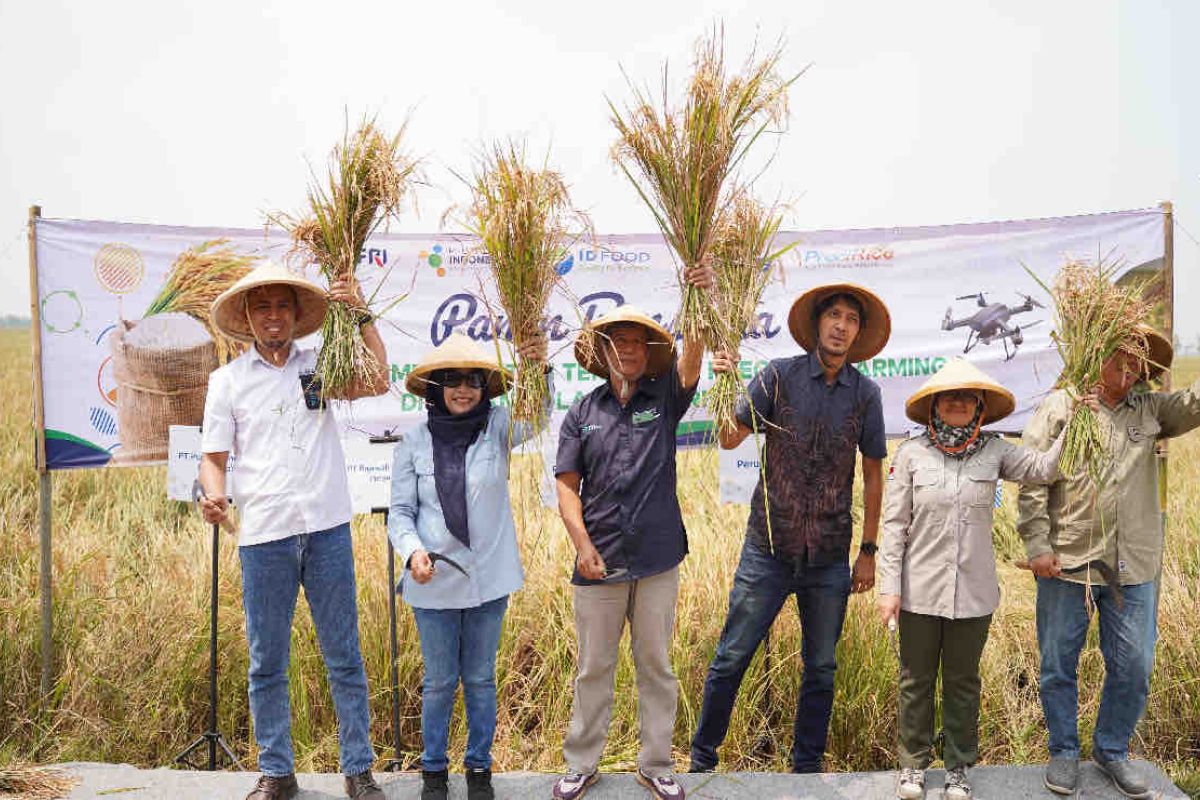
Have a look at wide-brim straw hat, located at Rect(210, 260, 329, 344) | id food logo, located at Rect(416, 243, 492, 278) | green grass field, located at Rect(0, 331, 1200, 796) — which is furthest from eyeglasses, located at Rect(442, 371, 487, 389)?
id food logo, located at Rect(416, 243, 492, 278)

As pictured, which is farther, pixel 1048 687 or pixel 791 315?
pixel 791 315

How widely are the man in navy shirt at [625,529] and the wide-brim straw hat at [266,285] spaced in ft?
3.54

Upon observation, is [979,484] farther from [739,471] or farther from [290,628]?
[290,628]

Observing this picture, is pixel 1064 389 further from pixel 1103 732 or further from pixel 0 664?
pixel 0 664

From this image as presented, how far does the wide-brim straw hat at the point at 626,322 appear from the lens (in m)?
2.98

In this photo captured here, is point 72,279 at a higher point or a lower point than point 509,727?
higher

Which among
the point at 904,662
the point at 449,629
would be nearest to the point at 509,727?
the point at 449,629

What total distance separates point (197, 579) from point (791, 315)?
366cm

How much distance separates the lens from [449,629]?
2.96 m

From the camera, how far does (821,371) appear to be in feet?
10.6

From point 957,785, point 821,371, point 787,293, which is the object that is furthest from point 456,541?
point 787,293

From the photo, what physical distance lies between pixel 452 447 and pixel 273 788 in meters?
1.45

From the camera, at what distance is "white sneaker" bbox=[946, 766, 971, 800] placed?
3.07 m

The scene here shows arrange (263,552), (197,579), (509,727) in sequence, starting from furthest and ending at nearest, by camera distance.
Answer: (197,579)
(509,727)
(263,552)
